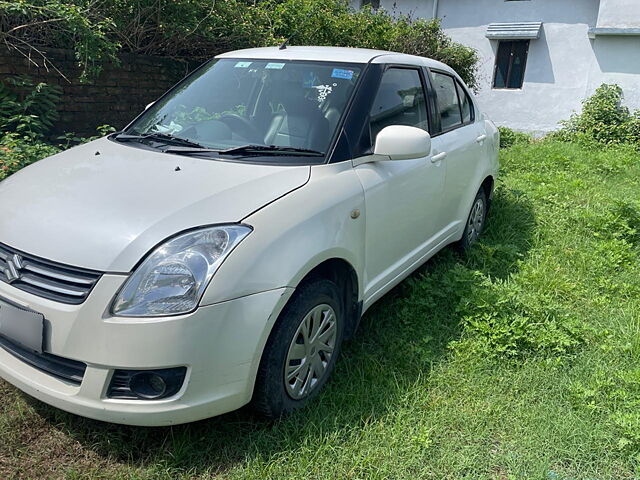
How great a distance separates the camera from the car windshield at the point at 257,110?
9.14 feet

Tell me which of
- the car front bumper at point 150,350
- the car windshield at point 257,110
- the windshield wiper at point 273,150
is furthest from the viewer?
the car windshield at point 257,110

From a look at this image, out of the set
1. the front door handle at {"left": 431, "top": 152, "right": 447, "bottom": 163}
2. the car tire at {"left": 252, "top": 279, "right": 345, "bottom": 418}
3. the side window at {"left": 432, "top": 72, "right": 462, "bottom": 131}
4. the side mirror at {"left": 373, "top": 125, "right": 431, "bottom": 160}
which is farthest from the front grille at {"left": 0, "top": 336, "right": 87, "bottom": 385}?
the side window at {"left": 432, "top": 72, "right": 462, "bottom": 131}

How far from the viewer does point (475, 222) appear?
4.75 meters

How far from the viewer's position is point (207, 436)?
2344 millimetres

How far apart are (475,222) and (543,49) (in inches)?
406

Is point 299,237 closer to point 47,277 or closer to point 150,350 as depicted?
point 150,350

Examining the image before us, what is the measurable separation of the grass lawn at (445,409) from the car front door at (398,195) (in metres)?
0.42

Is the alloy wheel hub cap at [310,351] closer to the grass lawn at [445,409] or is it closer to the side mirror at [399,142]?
the grass lawn at [445,409]

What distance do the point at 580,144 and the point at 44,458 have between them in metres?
11.6

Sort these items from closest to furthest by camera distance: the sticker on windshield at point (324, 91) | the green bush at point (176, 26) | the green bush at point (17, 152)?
the sticker on windshield at point (324, 91) < the green bush at point (17, 152) < the green bush at point (176, 26)

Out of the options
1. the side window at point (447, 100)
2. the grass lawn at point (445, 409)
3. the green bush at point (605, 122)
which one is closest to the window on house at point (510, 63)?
the green bush at point (605, 122)

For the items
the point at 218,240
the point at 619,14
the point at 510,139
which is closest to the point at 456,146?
the point at 218,240

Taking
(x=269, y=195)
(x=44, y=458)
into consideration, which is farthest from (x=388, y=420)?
(x=44, y=458)

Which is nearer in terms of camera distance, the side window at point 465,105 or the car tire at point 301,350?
the car tire at point 301,350
